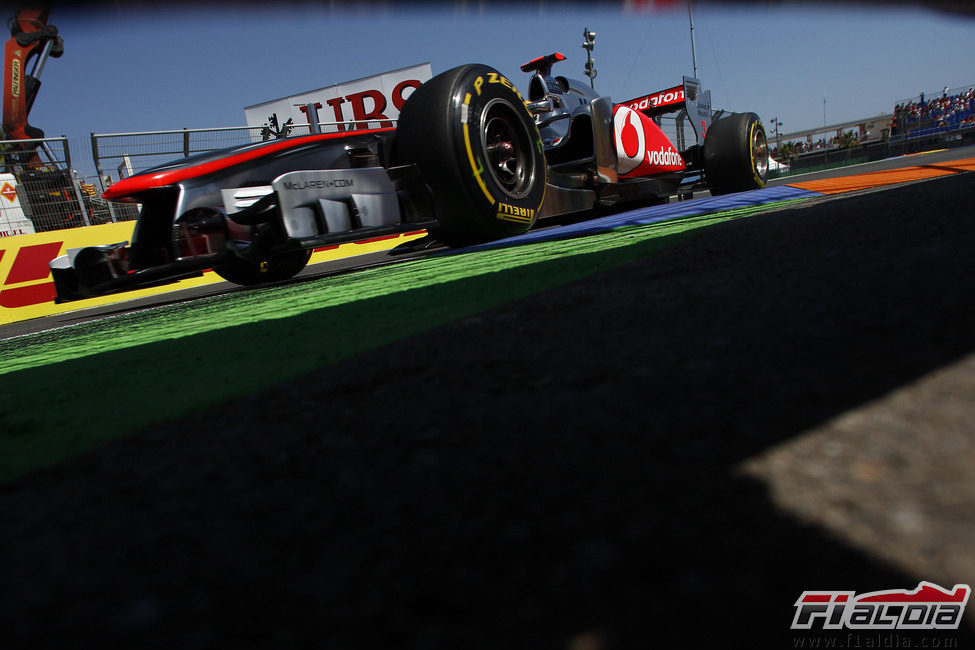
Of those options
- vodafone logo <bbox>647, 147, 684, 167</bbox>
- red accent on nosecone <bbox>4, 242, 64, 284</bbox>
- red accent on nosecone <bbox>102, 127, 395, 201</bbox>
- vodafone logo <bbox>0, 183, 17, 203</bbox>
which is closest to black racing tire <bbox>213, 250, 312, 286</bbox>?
red accent on nosecone <bbox>102, 127, 395, 201</bbox>

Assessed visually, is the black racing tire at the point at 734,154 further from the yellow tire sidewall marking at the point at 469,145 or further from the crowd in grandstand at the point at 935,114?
the crowd in grandstand at the point at 935,114

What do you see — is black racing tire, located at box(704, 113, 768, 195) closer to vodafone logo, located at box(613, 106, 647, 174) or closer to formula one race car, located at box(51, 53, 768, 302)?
vodafone logo, located at box(613, 106, 647, 174)

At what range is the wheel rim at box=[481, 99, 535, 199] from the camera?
4066mm

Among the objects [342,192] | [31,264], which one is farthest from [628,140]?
[31,264]

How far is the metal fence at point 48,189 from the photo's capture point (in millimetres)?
8430

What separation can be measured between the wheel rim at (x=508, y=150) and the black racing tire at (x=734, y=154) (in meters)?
3.40

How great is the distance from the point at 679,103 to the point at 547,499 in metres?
7.68

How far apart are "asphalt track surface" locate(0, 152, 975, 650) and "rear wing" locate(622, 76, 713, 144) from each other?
686 centimetres

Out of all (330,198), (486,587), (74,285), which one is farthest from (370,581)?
(74,285)

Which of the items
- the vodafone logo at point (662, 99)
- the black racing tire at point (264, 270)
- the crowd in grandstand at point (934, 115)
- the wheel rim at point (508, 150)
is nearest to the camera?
the wheel rim at point (508, 150)

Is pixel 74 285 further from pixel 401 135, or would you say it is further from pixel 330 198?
pixel 401 135

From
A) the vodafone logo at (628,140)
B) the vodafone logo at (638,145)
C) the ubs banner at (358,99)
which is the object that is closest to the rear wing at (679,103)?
the vodafone logo at (638,145)

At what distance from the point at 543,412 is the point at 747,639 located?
0.48 metres

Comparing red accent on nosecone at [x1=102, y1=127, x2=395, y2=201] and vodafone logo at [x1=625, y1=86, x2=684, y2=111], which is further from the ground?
vodafone logo at [x1=625, y1=86, x2=684, y2=111]
